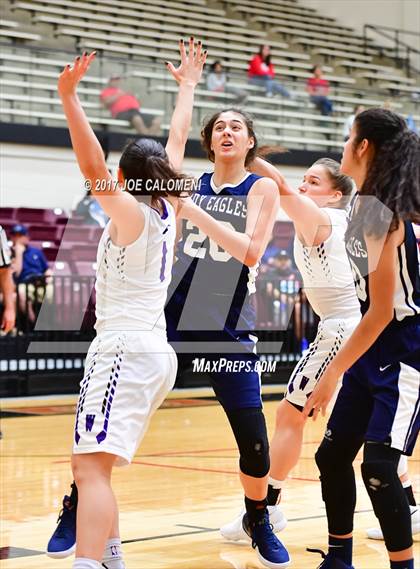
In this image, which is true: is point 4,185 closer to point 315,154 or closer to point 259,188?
point 315,154

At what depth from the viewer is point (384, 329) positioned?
393 cm

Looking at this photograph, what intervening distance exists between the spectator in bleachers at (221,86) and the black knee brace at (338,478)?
13345mm

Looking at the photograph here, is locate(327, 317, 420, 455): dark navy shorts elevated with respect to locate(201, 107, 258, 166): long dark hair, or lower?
lower

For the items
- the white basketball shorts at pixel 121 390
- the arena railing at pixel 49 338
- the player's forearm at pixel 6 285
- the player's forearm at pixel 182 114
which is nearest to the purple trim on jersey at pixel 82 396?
the white basketball shorts at pixel 121 390

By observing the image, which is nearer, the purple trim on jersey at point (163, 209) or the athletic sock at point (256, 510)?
the purple trim on jersey at point (163, 209)

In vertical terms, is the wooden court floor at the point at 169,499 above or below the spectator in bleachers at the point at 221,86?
below

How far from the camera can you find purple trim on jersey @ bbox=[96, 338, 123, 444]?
3.56 m

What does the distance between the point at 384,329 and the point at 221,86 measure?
44.7ft

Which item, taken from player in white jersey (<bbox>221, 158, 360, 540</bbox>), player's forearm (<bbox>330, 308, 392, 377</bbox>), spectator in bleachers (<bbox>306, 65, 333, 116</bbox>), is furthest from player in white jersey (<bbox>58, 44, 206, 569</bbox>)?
spectator in bleachers (<bbox>306, 65, 333, 116</bbox>)

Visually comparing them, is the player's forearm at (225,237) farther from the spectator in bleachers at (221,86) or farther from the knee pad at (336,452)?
the spectator in bleachers at (221,86)

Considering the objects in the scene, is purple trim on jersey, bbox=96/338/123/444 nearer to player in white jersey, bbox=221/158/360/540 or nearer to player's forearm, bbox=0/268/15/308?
player in white jersey, bbox=221/158/360/540

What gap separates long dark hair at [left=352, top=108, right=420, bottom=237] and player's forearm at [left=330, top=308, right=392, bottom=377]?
0.28m

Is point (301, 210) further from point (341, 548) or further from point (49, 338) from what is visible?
point (49, 338)

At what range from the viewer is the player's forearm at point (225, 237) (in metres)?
4.31
